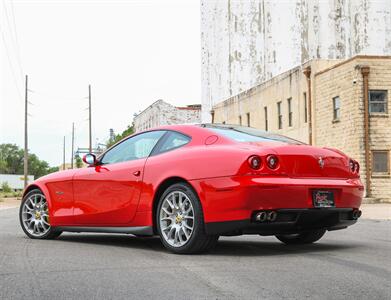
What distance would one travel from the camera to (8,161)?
443 ft

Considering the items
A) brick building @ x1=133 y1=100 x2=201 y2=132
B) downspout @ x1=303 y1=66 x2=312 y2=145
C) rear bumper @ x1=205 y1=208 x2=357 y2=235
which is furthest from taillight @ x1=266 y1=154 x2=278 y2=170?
brick building @ x1=133 y1=100 x2=201 y2=132

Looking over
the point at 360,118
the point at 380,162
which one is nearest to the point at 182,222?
the point at 360,118

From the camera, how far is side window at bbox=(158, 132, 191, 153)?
6.91 m

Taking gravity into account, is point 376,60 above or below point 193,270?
above

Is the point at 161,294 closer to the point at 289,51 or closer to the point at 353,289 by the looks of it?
the point at 353,289

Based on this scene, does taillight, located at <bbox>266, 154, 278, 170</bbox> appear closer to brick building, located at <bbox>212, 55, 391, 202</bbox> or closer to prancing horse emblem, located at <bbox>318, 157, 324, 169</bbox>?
prancing horse emblem, located at <bbox>318, 157, 324, 169</bbox>

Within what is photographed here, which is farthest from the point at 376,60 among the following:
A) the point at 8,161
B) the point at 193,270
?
Answer: the point at 8,161

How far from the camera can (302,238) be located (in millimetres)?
7691

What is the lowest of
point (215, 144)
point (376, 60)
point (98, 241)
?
point (98, 241)

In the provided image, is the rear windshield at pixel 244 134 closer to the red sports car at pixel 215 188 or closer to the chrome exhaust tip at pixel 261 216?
the red sports car at pixel 215 188

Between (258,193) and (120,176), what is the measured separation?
1945mm

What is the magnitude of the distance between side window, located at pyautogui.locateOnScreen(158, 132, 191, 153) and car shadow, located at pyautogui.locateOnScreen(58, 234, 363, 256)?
43.2 inches

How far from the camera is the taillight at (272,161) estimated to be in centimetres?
618

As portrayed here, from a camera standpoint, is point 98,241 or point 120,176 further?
point 98,241
